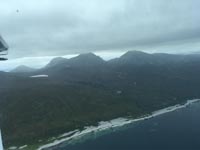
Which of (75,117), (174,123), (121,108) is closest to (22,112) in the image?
(75,117)

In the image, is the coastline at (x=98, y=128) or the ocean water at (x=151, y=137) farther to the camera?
the coastline at (x=98, y=128)

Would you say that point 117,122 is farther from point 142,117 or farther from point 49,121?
point 49,121

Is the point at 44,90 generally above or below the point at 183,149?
above

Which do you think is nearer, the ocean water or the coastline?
the ocean water

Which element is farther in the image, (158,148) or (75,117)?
(75,117)

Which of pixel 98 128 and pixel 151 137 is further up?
pixel 98 128

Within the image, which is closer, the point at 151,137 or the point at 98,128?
the point at 151,137

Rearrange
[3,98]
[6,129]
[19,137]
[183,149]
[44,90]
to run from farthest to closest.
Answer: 1. [44,90]
2. [3,98]
3. [6,129]
4. [19,137]
5. [183,149]

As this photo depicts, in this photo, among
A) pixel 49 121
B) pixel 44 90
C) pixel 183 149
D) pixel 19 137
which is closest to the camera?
pixel 183 149
